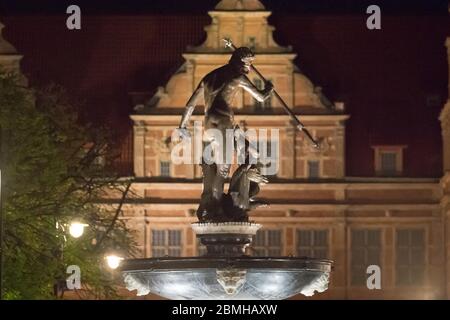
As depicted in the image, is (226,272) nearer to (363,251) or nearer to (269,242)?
(269,242)

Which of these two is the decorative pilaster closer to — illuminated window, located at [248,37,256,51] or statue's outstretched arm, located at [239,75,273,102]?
illuminated window, located at [248,37,256,51]

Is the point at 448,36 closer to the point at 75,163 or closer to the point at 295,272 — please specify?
the point at 75,163

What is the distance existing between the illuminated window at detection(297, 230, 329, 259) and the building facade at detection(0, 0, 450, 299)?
3 centimetres

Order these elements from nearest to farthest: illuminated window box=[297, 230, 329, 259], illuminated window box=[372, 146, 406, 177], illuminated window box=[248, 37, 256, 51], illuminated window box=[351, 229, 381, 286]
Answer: illuminated window box=[248, 37, 256, 51] → illuminated window box=[297, 230, 329, 259] → illuminated window box=[351, 229, 381, 286] → illuminated window box=[372, 146, 406, 177]

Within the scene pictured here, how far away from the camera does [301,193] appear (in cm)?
8019

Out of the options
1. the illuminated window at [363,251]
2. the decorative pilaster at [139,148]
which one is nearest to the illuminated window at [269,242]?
the illuminated window at [363,251]

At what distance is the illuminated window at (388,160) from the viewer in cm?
8144

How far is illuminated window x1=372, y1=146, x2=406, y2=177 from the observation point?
267 feet

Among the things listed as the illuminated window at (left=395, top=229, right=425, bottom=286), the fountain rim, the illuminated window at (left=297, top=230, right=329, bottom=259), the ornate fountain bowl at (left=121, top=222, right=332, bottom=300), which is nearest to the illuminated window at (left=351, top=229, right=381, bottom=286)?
the illuminated window at (left=395, top=229, right=425, bottom=286)

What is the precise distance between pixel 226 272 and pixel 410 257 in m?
41.9

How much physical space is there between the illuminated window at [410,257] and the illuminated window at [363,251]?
0.65m
